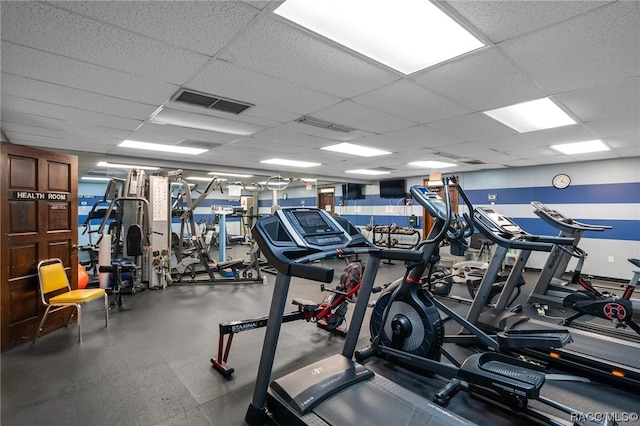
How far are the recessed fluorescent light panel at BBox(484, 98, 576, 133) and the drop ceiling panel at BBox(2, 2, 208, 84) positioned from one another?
287 centimetres

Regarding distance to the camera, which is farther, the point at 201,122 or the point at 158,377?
the point at 201,122

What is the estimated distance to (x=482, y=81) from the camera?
93.6 inches

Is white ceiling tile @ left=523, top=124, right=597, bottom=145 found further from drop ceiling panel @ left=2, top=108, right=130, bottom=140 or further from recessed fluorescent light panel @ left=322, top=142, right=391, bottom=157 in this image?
drop ceiling panel @ left=2, top=108, right=130, bottom=140

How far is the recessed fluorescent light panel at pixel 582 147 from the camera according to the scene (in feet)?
14.9

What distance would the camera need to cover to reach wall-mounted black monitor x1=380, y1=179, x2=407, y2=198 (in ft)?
30.6

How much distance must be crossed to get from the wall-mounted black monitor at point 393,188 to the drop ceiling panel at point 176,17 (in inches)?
317

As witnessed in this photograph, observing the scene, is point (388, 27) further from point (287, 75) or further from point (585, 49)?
point (585, 49)

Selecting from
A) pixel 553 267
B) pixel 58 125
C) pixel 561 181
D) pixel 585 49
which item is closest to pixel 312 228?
pixel 585 49

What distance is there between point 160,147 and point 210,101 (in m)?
2.50

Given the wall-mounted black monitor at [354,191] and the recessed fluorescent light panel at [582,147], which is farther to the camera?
the wall-mounted black monitor at [354,191]

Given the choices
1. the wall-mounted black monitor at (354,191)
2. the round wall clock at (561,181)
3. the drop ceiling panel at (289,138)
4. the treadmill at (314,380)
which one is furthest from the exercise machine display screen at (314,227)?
the wall-mounted black monitor at (354,191)

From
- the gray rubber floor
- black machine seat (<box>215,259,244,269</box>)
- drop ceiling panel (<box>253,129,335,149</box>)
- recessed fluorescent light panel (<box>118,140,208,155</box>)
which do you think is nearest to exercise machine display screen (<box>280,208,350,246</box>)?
the gray rubber floor

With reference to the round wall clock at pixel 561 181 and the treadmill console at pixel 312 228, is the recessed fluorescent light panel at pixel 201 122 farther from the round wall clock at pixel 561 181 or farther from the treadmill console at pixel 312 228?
the round wall clock at pixel 561 181

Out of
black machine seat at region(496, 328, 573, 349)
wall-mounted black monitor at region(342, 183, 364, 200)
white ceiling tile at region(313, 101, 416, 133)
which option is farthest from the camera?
wall-mounted black monitor at region(342, 183, 364, 200)
